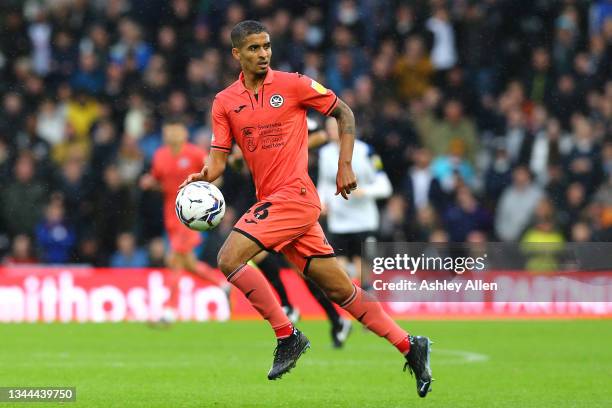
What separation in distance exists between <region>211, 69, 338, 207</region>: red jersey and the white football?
29cm

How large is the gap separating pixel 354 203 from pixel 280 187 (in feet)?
21.1

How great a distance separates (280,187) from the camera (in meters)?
8.14

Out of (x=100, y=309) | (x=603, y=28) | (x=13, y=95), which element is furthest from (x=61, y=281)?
(x=603, y=28)

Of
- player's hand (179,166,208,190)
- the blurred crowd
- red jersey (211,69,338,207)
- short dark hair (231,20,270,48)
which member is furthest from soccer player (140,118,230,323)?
short dark hair (231,20,270,48)

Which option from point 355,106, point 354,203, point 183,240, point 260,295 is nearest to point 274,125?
point 260,295

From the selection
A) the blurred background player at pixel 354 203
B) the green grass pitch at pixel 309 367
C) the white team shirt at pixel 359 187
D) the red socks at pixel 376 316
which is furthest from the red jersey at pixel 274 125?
the blurred background player at pixel 354 203

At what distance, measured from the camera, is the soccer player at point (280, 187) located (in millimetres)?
8023

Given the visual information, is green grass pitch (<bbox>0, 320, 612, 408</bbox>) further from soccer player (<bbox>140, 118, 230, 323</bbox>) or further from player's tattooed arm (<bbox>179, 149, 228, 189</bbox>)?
player's tattooed arm (<bbox>179, 149, 228, 189</bbox>)

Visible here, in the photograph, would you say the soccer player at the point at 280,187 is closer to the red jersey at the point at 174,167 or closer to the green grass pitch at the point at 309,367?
the green grass pitch at the point at 309,367

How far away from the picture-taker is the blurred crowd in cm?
1820

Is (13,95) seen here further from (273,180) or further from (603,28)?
(273,180)

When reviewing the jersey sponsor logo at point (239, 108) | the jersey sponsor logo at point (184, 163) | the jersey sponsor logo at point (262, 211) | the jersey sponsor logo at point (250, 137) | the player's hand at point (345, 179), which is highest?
the jersey sponsor logo at point (239, 108)

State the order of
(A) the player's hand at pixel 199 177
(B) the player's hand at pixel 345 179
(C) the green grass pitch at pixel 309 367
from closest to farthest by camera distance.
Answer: (B) the player's hand at pixel 345 179 → (A) the player's hand at pixel 199 177 → (C) the green grass pitch at pixel 309 367

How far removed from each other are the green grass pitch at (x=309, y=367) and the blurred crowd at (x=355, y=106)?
2963mm
